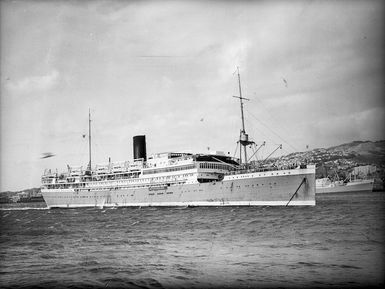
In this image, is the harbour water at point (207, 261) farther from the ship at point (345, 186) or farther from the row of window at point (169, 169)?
the ship at point (345, 186)

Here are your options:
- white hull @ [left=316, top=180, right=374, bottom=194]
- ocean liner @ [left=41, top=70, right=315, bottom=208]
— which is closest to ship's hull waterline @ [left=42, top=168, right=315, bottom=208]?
ocean liner @ [left=41, top=70, right=315, bottom=208]

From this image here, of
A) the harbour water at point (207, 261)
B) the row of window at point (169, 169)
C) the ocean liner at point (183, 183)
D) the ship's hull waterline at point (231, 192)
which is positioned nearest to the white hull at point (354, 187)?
the ocean liner at point (183, 183)

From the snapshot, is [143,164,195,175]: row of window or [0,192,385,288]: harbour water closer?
[0,192,385,288]: harbour water

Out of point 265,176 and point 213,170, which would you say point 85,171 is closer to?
point 213,170

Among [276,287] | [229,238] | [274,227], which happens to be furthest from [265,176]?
[276,287]

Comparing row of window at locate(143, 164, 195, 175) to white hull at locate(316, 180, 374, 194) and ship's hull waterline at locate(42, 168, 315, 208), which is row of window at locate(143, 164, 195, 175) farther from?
white hull at locate(316, 180, 374, 194)

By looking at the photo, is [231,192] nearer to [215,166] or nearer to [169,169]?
[215,166]

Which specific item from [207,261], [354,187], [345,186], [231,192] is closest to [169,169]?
[231,192]

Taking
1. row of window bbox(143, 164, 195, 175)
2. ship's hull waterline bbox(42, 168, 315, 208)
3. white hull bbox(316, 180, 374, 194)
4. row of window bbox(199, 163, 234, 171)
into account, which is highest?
row of window bbox(199, 163, 234, 171)
